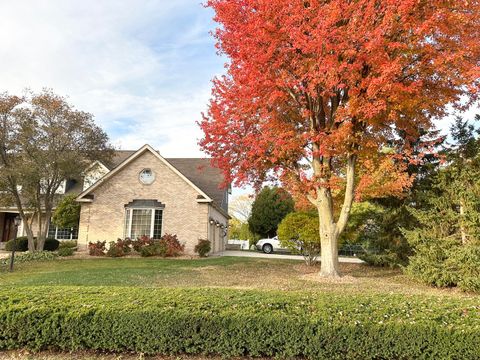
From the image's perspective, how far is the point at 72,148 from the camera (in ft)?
62.8

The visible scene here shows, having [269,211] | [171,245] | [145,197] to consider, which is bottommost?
[171,245]

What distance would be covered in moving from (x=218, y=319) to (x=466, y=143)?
1159cm

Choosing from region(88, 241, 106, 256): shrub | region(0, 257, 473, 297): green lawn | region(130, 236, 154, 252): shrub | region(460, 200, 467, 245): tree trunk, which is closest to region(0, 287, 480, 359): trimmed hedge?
region(0, 257, 473, 297): green lawn

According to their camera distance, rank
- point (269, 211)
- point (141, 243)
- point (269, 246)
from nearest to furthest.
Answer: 1. point (141, 243)
2. point (269, 246)
3. point (269, 211)

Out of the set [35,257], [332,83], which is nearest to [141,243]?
[35,257]

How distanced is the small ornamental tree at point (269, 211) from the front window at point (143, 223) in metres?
15.0

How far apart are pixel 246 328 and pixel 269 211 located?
99.9 feet

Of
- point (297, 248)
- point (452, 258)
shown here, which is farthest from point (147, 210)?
point (452, 258)

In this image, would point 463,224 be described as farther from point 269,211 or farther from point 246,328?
point 269,211

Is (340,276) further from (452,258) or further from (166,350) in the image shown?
(166,350)

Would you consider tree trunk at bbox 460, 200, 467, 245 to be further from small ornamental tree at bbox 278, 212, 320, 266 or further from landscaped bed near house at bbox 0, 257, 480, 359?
small ornamental tree at bbox 278, 212, 320, 266

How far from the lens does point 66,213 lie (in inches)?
972

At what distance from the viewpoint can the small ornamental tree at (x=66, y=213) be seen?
80.5 ft

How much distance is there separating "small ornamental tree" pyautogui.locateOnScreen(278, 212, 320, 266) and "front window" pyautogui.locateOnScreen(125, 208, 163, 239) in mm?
7898
